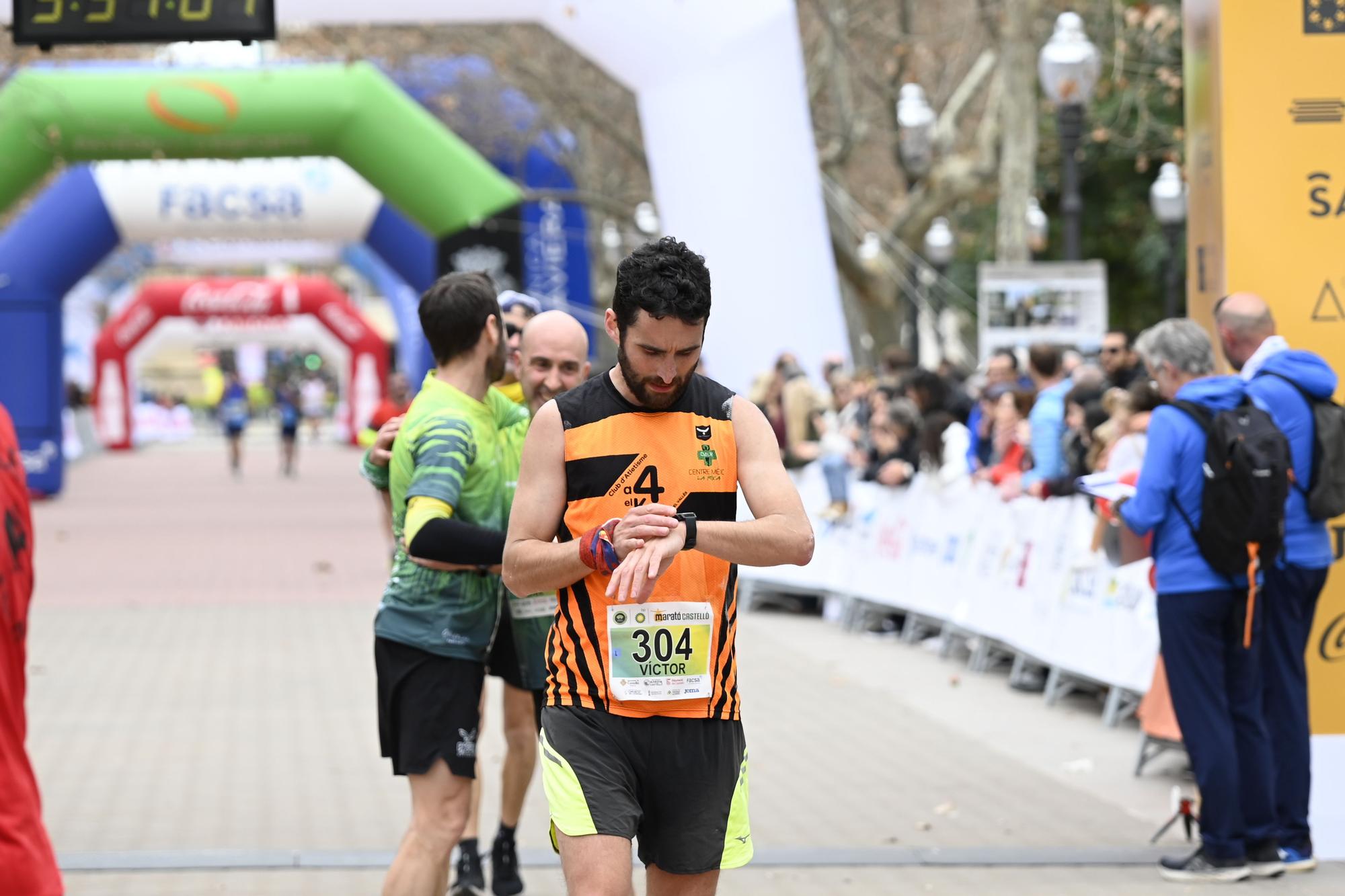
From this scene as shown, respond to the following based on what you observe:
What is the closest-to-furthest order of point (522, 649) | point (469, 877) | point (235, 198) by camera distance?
point (522, 649), point (469, 877), point (235, 198)

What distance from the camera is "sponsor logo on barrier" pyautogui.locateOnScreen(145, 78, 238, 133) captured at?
19448 mm

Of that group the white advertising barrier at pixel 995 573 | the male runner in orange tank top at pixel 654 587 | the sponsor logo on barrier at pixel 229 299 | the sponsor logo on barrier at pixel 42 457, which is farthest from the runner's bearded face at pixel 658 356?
the sponsor logo on barrier at pixel 229 299

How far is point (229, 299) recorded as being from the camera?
48.5 metres

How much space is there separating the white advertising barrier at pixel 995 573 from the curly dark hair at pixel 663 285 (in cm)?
547

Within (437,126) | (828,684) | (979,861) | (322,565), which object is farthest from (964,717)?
(437,126)

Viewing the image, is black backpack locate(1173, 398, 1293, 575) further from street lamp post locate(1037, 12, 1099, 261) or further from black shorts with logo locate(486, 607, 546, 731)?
street lamp post locate(1037, 12, 1099, 261)

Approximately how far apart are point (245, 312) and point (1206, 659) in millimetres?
43999

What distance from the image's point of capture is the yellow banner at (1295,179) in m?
6.90

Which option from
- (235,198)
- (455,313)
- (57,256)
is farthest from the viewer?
(57,256)

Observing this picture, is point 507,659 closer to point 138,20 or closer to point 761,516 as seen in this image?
point 761,516

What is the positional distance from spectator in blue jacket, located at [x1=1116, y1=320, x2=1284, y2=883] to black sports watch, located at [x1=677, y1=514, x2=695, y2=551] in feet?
9.64

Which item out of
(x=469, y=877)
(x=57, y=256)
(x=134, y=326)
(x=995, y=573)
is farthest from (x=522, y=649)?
(x=134, y=326)

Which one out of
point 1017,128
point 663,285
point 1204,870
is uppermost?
point 1017,128

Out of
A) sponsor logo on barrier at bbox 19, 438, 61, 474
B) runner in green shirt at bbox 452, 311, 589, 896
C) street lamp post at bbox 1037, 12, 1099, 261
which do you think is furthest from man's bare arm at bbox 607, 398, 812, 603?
sponsor logo on barrier at bbox 19, 438, 61, 474
